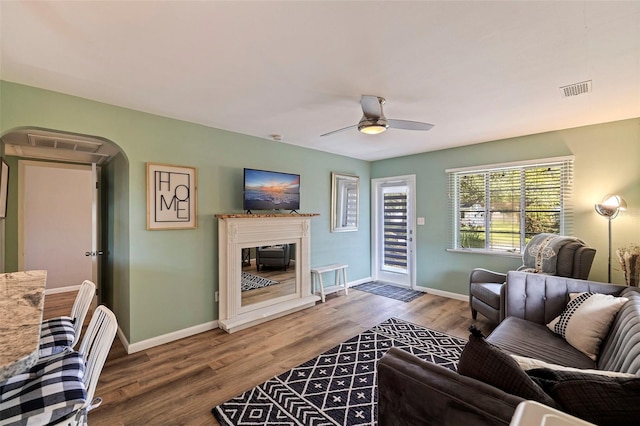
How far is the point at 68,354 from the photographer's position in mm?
1429

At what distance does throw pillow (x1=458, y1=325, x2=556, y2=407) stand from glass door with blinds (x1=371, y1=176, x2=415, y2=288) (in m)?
3.99

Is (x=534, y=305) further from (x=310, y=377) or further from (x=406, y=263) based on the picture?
(x=406, y=263)

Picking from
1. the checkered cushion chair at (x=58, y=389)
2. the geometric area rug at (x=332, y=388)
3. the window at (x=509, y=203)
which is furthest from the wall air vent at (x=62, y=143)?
the window at (x=509, y=203)

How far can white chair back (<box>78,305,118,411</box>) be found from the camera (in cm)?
125

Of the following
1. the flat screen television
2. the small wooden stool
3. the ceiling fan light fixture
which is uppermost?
the ceiling fan light fixture

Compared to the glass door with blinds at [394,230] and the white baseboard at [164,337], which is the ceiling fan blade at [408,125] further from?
the white baseboard at [164,337]

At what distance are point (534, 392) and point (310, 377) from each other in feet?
5.90

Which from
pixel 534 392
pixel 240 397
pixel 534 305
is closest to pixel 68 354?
pixel 240 397

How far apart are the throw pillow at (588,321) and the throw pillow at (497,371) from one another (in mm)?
1360

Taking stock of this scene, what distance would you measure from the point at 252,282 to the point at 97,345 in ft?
7.89

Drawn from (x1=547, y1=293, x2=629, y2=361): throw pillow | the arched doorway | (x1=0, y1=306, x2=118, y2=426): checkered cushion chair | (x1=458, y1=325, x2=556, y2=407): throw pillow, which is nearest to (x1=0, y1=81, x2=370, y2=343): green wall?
the arched doorway

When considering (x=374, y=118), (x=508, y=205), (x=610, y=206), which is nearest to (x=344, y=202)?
(x=508, y=205)

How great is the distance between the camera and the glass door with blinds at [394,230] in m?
5.12

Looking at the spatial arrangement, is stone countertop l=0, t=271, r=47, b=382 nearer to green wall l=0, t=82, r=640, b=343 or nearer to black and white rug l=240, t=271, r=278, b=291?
Answer: green wall l=0, t=82, r=640, b=343
